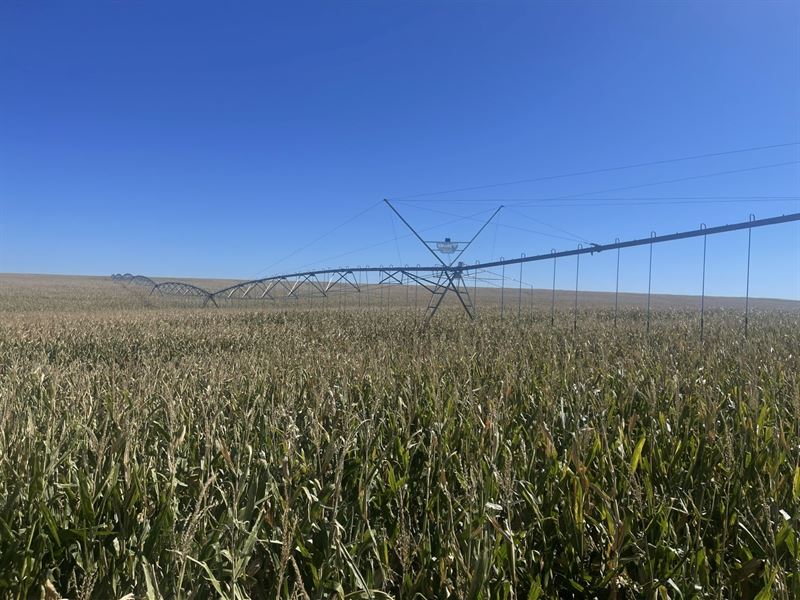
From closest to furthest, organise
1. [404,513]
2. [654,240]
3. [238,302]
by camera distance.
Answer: [404,513] → [654,240] → [238,302]

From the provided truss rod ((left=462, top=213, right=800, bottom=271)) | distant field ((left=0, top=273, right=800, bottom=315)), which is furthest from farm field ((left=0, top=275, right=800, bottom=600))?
distant field ((left=0, top=273, right=800, bottom=315))

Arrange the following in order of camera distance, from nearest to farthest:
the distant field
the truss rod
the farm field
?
the farm field < the truss rod < the distant field

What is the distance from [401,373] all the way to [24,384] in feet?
14.5

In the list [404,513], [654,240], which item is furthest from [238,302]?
[404,513]

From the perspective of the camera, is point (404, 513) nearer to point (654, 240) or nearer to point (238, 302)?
point (654, 240)

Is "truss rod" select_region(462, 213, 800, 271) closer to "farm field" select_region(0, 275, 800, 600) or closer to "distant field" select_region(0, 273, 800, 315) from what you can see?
"distant field" select_region(0, 273, 800, 315)

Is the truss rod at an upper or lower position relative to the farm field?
upper

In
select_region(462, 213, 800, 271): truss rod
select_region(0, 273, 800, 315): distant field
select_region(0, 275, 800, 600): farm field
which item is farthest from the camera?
select_region(0, 273, 800, 315): distant field

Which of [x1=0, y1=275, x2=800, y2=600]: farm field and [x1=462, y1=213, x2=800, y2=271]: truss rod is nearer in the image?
[x1=0, y1=275, x2=800, y2=600]: farm field

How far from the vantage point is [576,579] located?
212 centimetres

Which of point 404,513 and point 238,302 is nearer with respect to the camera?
point 404,513

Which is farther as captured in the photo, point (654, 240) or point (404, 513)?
point (654, 240)

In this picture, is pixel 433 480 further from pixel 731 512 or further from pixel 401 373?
pixel 401 373

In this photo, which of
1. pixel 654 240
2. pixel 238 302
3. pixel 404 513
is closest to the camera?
pixel 404 513
